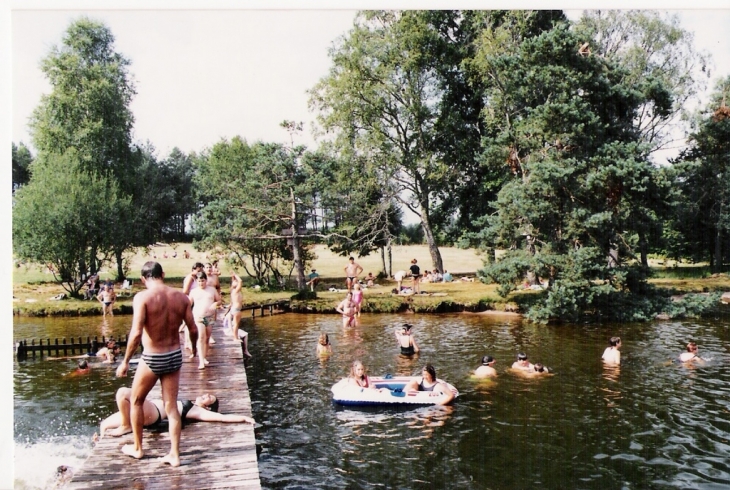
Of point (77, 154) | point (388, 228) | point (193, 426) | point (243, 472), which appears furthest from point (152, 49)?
point (388, 228)

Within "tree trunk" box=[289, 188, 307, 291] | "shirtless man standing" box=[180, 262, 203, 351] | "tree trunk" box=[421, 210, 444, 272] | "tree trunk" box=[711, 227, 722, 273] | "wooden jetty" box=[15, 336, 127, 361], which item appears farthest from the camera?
"tree trunk" box=[421, 210, 444, 272]

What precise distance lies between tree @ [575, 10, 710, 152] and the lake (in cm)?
1156

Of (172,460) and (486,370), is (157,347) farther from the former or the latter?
(486,370)

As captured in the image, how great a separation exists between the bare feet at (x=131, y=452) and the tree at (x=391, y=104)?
19395 millimetres

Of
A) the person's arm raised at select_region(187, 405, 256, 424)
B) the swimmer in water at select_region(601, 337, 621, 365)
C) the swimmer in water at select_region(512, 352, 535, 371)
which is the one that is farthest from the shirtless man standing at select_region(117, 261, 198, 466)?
the swimmer in water at select_region(601, 337, 621, 365)

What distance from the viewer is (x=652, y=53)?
2678 cm

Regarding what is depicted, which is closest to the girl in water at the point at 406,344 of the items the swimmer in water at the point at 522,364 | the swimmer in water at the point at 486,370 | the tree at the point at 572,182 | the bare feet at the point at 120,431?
the swimmer in water at the point at 486,370

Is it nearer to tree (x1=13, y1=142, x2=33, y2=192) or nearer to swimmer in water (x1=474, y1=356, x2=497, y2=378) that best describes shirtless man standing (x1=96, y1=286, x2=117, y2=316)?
tree (x1=13, y1=142, x2=33, y2=192)

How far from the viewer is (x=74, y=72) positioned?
23.2m

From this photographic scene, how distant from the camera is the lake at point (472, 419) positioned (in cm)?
902

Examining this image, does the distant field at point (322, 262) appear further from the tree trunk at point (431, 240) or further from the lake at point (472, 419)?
the lake at point (472, 419)

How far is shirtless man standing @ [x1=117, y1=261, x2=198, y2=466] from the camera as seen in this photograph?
6.07 m

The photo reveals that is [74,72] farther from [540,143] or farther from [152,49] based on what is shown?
[540,143]

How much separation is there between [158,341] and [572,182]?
17.2m
